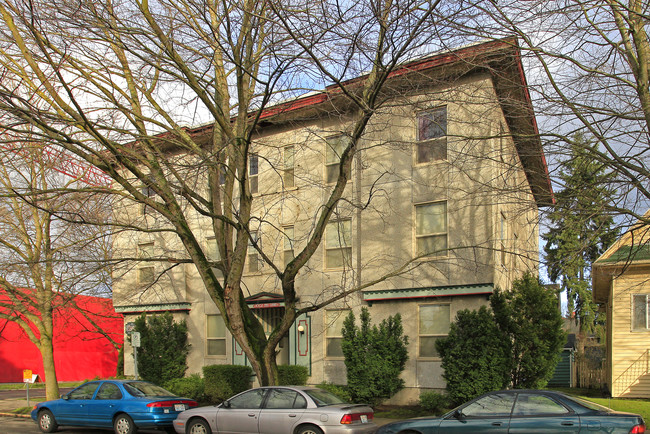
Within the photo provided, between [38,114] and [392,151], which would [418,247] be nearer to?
[392,151]

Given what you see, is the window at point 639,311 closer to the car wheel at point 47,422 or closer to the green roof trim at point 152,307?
the green roof trim at point 152,307

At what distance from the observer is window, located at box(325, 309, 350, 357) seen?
19.6 m

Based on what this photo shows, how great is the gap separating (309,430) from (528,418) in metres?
3.97

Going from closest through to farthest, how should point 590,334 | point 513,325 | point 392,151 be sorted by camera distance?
point 513,325 < point 392,151 < point 590,334

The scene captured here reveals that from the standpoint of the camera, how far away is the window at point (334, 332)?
64.2 ft

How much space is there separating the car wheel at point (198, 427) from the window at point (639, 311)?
15460 millimetres

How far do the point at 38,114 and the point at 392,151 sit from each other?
36.1 ft

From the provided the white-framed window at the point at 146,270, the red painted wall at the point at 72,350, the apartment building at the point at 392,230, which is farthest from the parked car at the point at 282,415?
the red painted wall at the point at 72,350

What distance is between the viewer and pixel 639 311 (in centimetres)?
2066

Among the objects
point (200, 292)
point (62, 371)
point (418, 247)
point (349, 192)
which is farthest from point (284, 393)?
point (62, 371)

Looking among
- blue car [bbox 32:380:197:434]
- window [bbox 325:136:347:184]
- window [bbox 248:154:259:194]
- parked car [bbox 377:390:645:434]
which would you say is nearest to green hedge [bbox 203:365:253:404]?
blue car [bbox 32:380:197:434]

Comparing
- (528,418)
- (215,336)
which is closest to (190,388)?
(215,336)

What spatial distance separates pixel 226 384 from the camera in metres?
19.5

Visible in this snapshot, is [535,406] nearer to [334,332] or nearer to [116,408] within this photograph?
[116,408]
